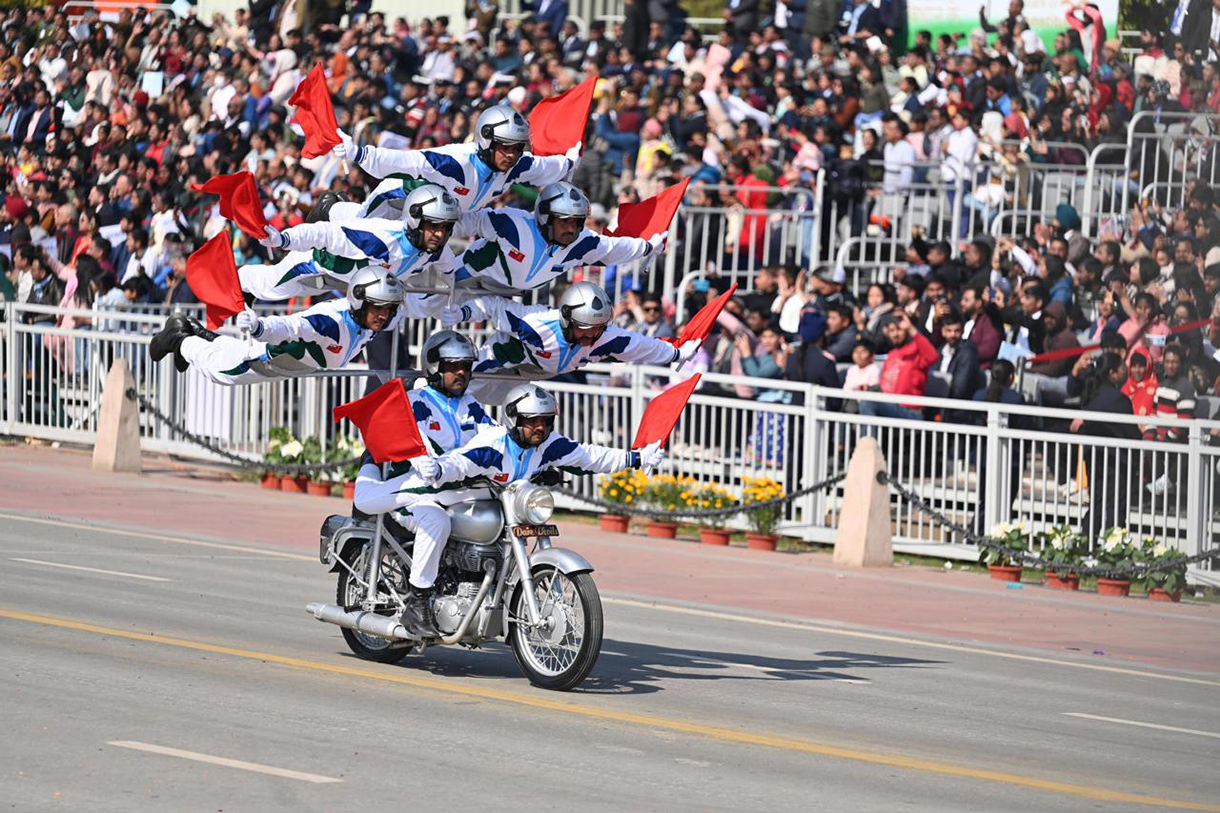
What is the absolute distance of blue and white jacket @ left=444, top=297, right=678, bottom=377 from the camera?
12.4 meters

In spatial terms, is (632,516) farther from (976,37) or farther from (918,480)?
(976,37)

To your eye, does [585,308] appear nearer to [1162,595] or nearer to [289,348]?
[289,348]

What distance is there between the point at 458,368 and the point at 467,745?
266cm

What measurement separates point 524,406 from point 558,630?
1.16m

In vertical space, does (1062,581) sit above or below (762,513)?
below


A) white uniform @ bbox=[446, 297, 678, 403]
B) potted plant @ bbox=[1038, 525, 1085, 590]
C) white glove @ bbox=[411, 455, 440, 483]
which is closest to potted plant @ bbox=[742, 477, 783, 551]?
potted plant @ bbox=[1038, 525, 1085, 590]

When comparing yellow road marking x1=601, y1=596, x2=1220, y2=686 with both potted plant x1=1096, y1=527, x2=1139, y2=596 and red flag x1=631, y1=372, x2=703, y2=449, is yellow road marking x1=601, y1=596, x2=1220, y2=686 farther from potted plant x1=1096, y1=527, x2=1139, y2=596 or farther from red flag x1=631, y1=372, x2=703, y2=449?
potted plant x1=1096, y1=527, x2=1139, y2=596

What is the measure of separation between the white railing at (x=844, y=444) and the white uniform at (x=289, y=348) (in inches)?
293

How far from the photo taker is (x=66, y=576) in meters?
14.9

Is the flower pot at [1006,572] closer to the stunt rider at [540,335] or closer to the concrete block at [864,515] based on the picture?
the concrete block at [864,515]

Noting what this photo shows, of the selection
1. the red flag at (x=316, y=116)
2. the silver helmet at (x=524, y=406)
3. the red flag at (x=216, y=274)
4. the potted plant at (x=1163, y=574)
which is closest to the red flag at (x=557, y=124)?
the red flag at (x=316, y=116)

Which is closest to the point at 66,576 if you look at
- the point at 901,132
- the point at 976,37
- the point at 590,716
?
the point at 590,716

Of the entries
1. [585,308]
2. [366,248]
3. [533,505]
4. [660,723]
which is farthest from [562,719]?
[366,248]

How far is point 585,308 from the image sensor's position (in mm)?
12039
